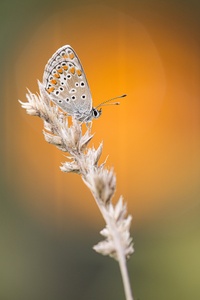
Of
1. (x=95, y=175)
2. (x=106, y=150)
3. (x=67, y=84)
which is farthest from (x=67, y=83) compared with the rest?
(x=106, y=150)

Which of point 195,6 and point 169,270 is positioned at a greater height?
point 195,6

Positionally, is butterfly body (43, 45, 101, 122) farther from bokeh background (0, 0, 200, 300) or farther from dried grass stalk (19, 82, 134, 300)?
bokeh background (0, 0, 200, 300)

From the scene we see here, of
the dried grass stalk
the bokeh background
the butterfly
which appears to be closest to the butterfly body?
the butterfly

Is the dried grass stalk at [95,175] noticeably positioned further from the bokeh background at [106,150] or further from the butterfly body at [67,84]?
the bokeh background at [106,150]

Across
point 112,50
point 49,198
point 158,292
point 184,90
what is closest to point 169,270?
point 158,292

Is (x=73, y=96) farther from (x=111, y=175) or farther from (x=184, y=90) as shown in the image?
(x=184, y=90)

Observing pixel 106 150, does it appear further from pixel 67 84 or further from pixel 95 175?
pixel 95 175

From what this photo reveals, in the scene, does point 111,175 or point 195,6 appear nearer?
point 111,175
